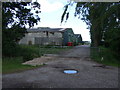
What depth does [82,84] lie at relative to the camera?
17.1ft

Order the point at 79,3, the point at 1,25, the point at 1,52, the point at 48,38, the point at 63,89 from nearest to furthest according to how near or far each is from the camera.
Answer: the point at 63,89, the point at 79,3, the point at 1,25, the point at 1,52, the point at 48,38

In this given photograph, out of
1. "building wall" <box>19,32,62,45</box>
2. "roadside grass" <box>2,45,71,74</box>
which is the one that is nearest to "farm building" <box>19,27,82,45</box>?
"building wall" <box>19,32,62,45</box>

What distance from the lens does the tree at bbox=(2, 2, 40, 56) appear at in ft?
41.6

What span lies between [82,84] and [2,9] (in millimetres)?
10538

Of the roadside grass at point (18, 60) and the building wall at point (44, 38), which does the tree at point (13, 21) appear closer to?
the roadside grass at point (18, 60)

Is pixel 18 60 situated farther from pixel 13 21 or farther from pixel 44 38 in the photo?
pixel 44 38

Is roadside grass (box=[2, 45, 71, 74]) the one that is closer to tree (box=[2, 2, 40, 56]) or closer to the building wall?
tree (box=[2, 2, 40, 56])

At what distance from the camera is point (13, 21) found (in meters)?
14.2

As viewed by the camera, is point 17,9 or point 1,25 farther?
point 17,9

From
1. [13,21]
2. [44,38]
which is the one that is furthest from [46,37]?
[13,21]

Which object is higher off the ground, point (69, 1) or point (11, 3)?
point (11, 3)

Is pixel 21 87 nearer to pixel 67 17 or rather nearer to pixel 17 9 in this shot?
pixel 67 17

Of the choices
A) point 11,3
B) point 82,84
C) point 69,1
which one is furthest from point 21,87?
point 11,3

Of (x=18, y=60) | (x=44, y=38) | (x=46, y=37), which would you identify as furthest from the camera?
(x=46, y=37)
